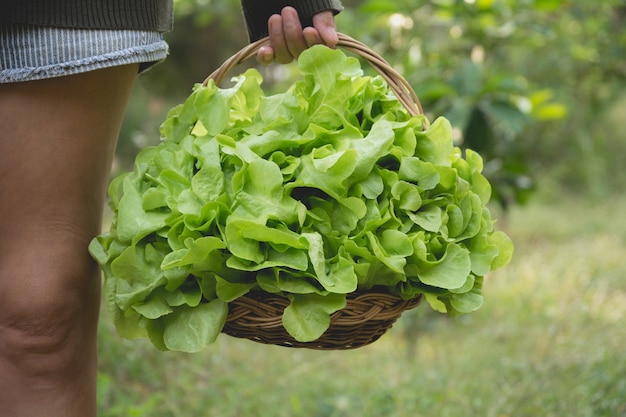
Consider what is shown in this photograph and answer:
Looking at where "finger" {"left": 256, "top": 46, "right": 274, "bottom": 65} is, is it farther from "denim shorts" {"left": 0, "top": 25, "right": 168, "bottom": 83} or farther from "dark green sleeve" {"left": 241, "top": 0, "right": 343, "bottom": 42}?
"denim shorts" {"left": 0, "top": 25, "right": 168, "bottom": 83}

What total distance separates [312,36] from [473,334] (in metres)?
2.31

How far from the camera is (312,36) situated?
4.94 ft

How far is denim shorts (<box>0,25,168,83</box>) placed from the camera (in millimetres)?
1213

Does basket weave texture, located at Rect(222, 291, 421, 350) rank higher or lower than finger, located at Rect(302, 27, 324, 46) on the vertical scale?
lower

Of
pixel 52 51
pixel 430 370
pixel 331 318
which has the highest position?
pixel 52 51

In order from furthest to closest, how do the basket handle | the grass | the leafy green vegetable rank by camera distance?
the grass < the basket handle < the leafy green vegetable

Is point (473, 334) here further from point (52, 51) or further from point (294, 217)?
point (52, 51)

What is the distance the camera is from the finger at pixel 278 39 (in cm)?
151

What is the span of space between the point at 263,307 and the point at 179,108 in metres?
0.43

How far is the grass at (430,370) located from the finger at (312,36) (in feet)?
3.47

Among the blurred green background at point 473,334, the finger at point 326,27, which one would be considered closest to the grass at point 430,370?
the blurred green background at point 473,334

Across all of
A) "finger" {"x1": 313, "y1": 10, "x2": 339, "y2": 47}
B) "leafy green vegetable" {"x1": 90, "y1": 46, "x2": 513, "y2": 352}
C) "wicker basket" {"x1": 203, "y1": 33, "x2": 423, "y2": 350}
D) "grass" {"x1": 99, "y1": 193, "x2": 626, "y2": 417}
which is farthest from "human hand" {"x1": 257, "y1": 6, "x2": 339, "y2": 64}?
"grass" {"x1": 99, "y1": 193, "x2": 626, "y2": 417}

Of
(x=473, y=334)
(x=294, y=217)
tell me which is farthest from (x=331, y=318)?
(x=473, y=334)

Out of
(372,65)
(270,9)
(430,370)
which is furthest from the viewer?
(430,370)
